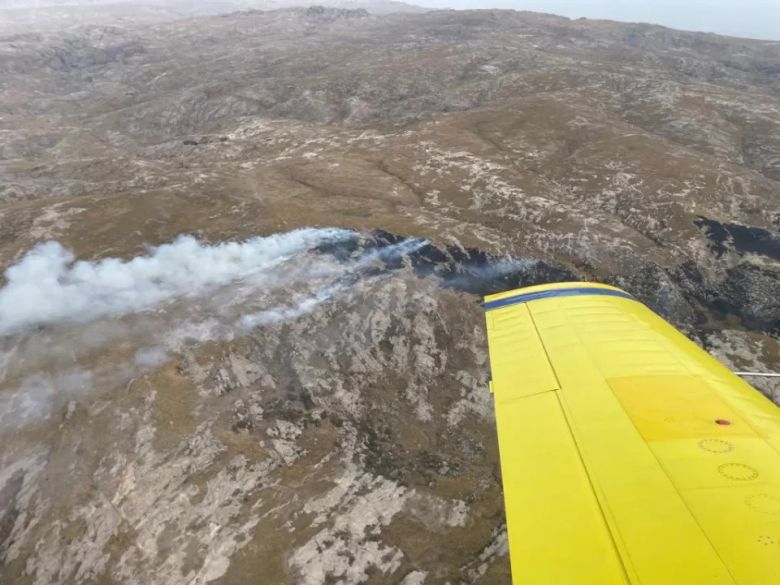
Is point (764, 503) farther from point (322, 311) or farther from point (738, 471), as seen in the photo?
point (322, 311)

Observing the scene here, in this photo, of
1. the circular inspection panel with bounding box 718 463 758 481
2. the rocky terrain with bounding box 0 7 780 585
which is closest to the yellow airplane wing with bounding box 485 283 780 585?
the circular inspection panel with bounding box 718 463 758 481

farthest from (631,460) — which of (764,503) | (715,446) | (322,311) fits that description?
(322,311)

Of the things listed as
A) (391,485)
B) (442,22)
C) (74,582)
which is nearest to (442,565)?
(391,485)

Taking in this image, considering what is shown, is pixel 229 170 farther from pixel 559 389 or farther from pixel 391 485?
pixel 559 389

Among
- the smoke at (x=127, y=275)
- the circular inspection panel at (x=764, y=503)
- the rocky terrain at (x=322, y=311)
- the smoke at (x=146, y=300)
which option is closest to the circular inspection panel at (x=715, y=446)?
the circular inspection panel at (x=764, y=503)

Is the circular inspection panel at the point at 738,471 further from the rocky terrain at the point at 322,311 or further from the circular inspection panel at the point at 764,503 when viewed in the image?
the rocky terrain at the point at 322,311

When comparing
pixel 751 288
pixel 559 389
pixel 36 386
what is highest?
pixel 559 389

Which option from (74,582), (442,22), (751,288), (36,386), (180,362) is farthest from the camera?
(442,22)

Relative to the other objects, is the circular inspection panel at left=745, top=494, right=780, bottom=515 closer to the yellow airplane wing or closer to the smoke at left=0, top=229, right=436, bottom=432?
the yellow airplane wing
